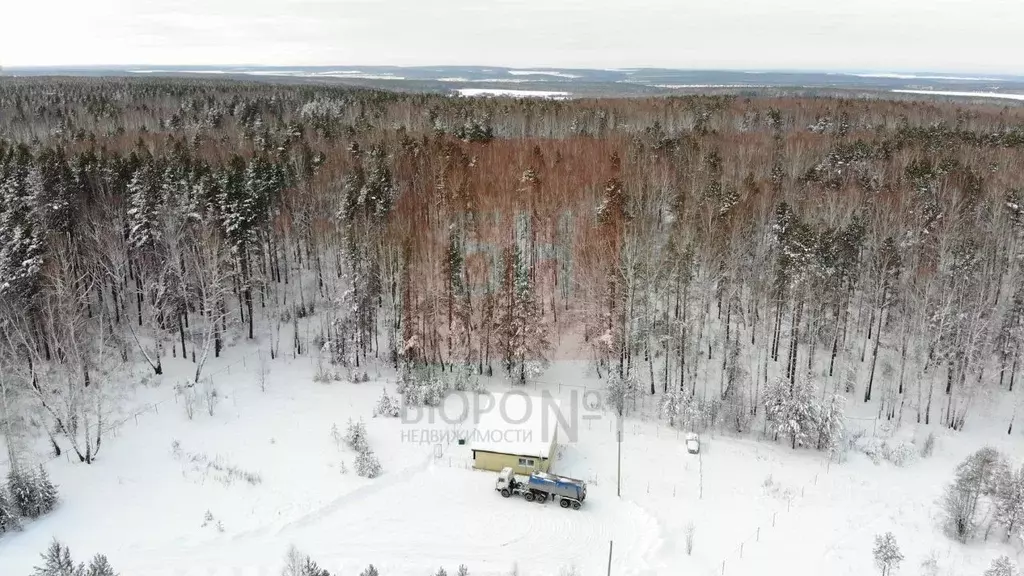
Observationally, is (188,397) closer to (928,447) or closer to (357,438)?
(357,438)

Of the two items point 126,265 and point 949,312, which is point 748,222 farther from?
point 126,265

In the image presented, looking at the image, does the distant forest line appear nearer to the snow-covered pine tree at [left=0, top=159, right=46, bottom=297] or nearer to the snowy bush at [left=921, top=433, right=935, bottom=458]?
the snow-covered pine tree at [left=0, top=159, right=46, bottom=297]

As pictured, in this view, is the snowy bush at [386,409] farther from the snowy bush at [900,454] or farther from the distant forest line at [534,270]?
the snowy bush at [900,454]

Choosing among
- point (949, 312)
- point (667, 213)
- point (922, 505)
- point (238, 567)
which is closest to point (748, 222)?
point (667, 213)

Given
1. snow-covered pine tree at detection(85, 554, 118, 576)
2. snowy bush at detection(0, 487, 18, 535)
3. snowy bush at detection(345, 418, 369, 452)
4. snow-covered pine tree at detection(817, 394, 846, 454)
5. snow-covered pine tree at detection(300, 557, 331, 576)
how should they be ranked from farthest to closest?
snow-covered pine tree at detection(817, 394, 846, 454) → snowy bush at detection(345, 418, 369, 452) → snowy bush at detection(0, 487, 18, 535) → snow-covered pine tree at detection(300, 557, 331, 576) → snow-covered pine tree at detection(85, 554, 118, 576)

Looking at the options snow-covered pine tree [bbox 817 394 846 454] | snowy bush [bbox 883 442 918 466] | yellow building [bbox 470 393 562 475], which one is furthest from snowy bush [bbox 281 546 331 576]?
snowy bush [bbox 883 442 918 466]
